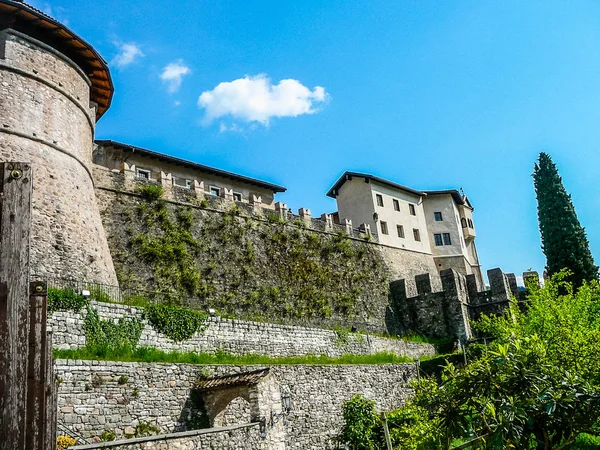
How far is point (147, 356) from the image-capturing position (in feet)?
58.8

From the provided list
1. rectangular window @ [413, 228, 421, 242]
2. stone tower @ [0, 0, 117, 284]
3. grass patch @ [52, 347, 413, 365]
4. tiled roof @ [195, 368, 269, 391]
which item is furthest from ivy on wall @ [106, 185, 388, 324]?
tiled roof @ [195, 368, 269, 391]

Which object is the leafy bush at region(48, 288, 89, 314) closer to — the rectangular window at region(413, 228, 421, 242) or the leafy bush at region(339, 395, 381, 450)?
the leafy bush at region(339, 395, 381, 450)

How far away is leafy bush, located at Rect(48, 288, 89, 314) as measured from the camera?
16.8 m

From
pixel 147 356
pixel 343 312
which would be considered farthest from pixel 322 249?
pixel 147 356

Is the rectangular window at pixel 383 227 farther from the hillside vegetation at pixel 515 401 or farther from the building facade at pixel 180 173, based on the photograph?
the hillside vegetation at pixel 515 401

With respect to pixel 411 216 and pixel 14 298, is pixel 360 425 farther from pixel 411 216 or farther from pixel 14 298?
pixel 411 216

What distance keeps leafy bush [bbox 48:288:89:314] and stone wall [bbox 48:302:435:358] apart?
17cm

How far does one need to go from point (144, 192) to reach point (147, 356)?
34.8 ft

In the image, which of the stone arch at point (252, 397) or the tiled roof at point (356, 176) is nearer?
the stone arch at point (252, 397)

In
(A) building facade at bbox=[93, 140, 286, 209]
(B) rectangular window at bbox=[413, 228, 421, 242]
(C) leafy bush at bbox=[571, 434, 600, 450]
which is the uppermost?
(A) building facade at bbox=[93, 140, 286, 209]

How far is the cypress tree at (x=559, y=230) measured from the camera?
37.1 metres

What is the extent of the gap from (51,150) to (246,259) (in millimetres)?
11641

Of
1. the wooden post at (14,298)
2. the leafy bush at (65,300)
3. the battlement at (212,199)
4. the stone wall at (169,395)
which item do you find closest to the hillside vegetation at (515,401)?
the wooden post at (14,298)

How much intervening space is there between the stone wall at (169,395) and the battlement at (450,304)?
12.9 metres
